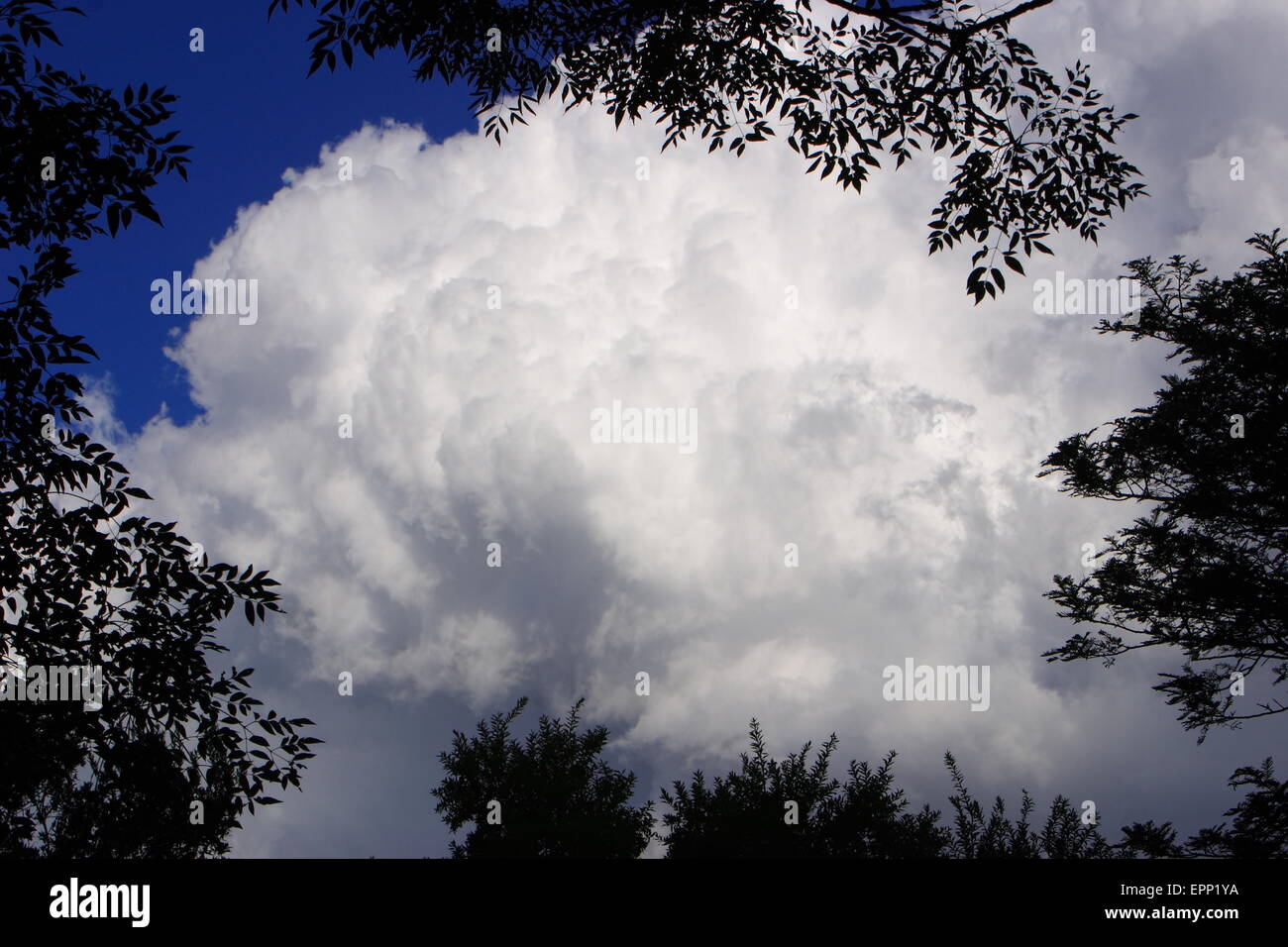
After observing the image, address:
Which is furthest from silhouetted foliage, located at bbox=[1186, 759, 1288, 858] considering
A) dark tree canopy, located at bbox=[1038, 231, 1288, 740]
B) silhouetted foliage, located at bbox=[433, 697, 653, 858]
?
silhouetted foliage, located at bbox=[433, 697, 653, 858]

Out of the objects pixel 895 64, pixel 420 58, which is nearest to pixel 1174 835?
pixel 895 64

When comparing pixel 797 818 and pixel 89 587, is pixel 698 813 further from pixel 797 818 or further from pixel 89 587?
pixel 89 587

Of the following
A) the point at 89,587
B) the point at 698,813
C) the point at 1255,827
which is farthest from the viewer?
the point at 698,813

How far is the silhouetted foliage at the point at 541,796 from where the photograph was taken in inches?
1009

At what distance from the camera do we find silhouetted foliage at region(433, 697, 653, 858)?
84.1ft

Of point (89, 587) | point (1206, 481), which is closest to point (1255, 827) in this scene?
point (1206, 481)

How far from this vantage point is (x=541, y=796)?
27.1 meters

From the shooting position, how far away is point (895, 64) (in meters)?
8.90

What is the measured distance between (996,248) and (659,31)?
4.76m

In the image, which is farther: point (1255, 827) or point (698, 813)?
point (698, 813)

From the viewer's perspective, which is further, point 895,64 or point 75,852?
point 895,64

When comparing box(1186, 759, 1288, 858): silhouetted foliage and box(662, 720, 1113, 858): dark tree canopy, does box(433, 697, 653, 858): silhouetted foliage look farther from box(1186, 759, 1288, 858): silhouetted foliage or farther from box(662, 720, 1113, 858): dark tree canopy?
box(1186, 759, 1288, 858): silhouetted foliage

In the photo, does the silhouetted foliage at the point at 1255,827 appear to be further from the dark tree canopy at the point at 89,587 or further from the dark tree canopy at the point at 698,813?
the dark tree canopy at the point at 89,587
